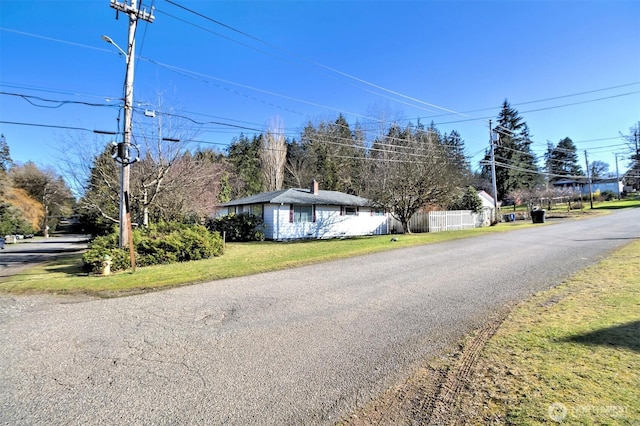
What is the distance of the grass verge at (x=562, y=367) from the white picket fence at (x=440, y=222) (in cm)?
1910

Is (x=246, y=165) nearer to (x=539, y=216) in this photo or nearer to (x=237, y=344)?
(x=539, y=216)

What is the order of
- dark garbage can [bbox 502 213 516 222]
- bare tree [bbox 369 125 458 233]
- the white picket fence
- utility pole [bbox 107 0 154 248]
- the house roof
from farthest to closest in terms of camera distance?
dark garbage can [bbox 502 213 516 222] → the white picket fence → the house roof → bare tree [bbox 369 125 458 233] → utility pole [bbox 107 0 154 248]

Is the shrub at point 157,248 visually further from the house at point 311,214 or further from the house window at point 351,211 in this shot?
the house window at point 351,211

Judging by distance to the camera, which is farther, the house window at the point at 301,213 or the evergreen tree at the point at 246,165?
the evergreen tree at the point at 246,165

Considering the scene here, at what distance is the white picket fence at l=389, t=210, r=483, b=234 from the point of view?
24.5m

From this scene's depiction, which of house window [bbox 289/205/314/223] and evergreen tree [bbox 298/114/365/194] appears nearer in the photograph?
house window [bbox 289/205/314/223]

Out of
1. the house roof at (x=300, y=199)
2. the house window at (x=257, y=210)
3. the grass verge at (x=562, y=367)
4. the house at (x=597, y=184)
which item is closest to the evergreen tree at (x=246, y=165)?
the house roof at (x=300, y=199)

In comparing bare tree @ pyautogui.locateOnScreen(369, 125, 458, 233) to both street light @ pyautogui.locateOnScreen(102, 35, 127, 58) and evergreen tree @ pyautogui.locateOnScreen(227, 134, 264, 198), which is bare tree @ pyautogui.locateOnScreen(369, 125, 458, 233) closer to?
street light @ pyautogui.locateOnScreen(102, 35, 127, 58)

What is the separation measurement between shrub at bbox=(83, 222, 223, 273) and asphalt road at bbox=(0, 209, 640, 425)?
3.42 m

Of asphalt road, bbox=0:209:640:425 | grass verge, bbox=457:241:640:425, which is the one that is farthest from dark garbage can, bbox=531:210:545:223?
grass verge, bbox=457:241:640:425

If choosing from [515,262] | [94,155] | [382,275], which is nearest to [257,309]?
[382,275]

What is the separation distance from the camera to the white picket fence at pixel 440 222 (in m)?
24.5

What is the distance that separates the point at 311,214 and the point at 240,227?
500 centimetres

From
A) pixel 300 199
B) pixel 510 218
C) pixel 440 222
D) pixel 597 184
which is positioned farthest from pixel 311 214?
pixel 597 184
